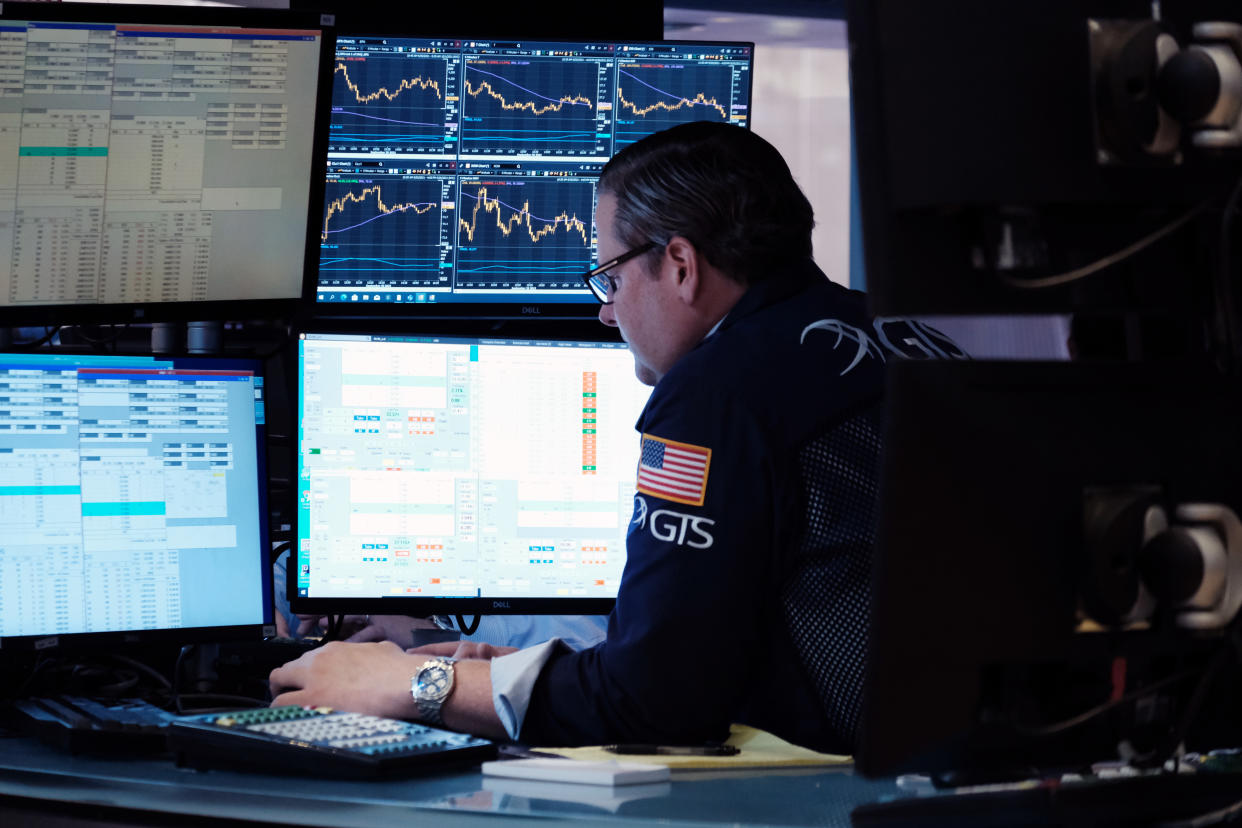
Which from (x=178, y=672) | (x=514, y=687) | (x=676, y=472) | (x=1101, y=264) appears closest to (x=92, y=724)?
(x=178, y=672)

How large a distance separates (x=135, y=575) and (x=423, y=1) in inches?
44.3

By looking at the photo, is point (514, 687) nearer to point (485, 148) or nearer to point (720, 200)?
point (720, 200)

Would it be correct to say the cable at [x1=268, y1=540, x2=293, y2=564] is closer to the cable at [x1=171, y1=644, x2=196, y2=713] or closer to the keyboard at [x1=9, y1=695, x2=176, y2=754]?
the cable at [x1=171, y1=644, x2=196, y2=713]

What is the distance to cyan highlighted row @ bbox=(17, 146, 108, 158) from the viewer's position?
170 cm

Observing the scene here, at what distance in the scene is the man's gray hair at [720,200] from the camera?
1768 mm

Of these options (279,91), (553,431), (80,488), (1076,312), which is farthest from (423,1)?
(1076,312)

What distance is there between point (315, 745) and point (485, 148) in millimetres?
1091

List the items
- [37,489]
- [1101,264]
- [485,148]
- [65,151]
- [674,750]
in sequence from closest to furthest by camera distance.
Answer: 1. [1101,264]
2. [674,750]
3. [37,489]
4. [65,151]
5. [485,148]

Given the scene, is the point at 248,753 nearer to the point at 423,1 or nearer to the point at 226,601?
the point at 226,601

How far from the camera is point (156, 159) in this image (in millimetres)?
1749

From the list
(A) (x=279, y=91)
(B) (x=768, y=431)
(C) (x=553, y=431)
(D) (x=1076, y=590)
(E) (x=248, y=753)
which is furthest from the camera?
(C) (x=553, y=431)

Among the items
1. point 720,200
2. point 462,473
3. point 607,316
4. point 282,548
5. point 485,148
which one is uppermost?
point 485,148

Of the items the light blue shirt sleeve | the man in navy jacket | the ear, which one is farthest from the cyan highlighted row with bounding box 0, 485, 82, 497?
the ear

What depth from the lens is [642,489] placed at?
150 centimetres
